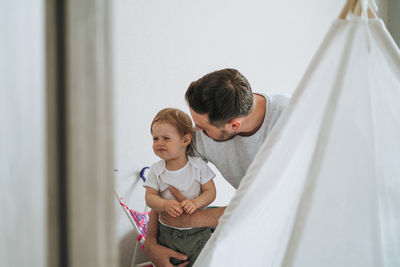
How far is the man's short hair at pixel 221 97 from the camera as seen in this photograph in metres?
1.26

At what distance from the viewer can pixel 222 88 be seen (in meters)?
1.26

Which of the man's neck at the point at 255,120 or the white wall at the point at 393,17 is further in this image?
the white wall at the point at 393,17

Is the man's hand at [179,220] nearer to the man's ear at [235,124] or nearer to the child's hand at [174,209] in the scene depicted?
the child's hand at [174,209]

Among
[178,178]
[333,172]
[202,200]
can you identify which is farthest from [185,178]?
[333,172]

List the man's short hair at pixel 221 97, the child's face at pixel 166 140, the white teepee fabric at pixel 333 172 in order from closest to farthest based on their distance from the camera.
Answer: the white teepee fabric at pixel 333 172, the man's short hair at pixel 221 97, the child's face at pixel 166 140

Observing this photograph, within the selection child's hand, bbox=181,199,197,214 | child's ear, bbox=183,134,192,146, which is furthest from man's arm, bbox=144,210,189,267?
child's ear, bbox=183,134,192,146

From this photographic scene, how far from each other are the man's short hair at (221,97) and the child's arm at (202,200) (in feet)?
1.18

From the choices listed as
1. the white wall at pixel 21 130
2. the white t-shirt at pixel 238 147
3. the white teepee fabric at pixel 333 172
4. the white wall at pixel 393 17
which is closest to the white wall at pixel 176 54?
the white t-shirt at pixel 238 147

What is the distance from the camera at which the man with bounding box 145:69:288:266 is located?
4.18 feet

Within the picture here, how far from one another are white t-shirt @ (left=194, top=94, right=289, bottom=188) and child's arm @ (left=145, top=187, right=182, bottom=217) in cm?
29

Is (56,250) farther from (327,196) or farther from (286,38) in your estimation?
(286,38)

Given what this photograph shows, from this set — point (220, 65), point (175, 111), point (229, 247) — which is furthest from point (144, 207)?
point (229, 247)

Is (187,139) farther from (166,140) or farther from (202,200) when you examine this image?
(202,200)

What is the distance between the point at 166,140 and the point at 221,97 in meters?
0.38
